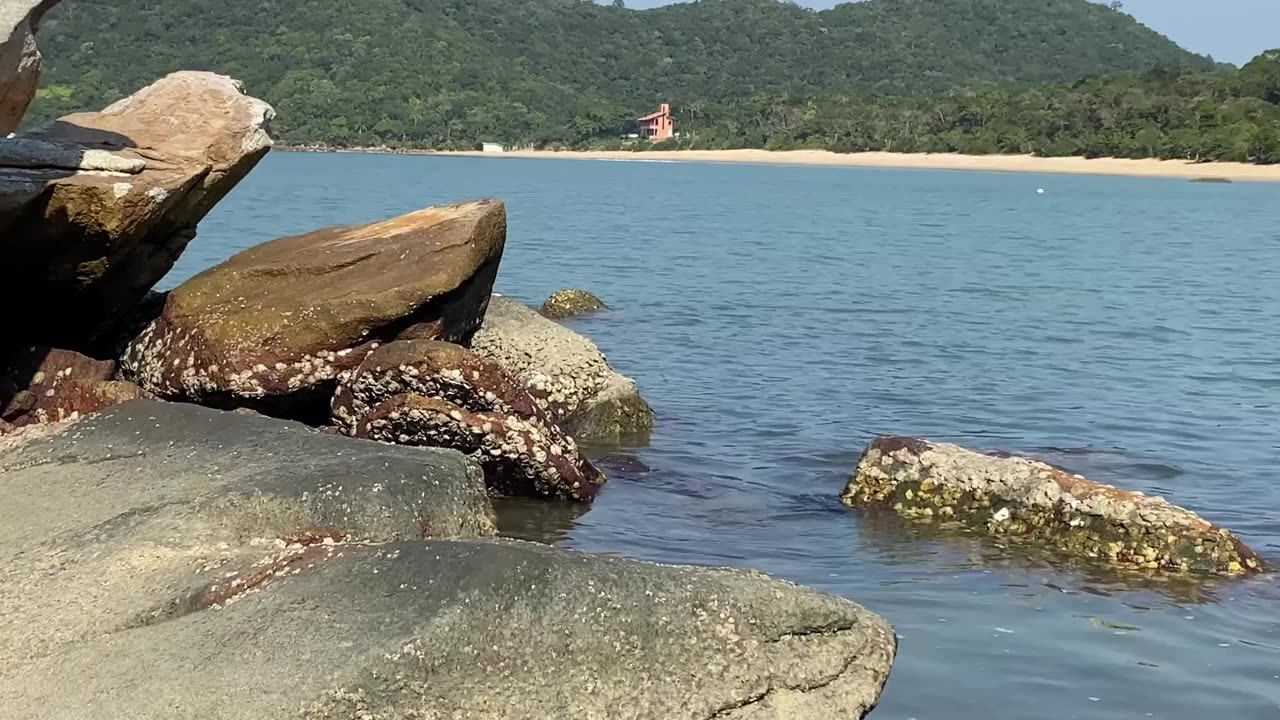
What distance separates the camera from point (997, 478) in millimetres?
9922

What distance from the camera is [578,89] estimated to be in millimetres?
193000

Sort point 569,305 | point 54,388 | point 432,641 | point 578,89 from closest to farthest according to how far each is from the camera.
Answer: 1. point 432,641
2. point 54,388
3. point 569,305
4. point 578,89

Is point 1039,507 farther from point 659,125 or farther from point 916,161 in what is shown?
point 659,125

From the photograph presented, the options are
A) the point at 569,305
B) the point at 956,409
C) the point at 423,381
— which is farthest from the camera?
the point at 569,305

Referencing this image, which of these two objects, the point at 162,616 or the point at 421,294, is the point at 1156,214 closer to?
the point at 421,294

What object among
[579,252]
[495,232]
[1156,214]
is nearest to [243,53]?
[1156,214]

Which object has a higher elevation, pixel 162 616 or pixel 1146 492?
pixel 162 616

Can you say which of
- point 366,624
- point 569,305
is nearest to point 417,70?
point 569,305

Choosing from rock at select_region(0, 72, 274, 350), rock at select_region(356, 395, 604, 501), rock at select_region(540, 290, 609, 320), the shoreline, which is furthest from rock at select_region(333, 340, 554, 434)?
the shoreline

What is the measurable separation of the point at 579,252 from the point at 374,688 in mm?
30688

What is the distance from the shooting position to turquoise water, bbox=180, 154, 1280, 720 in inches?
296

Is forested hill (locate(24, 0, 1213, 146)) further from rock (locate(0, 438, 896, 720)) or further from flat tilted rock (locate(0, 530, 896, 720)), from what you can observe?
flat tilted rock (locate(0, 530, 896, 720))

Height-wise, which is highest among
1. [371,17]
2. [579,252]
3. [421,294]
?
[371,17]

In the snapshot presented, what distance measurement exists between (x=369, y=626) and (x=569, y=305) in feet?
57.7
